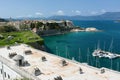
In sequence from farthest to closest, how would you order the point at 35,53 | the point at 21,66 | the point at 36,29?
the point at 36,29 → the point at 35,53 → the point at 21,66

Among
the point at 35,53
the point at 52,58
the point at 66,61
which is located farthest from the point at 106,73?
the point at 35,53

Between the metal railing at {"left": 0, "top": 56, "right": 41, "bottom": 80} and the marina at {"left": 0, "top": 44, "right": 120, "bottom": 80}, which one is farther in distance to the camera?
the metal railing at {"left": 0, "top": 56, "right": 41, "bottom": 80}

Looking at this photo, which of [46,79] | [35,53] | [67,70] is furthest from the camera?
[35,53]

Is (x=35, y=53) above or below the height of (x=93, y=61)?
above

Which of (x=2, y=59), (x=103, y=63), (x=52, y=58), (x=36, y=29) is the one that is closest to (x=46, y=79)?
(x=52, y=58)

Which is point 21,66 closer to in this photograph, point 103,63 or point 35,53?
point 35,53

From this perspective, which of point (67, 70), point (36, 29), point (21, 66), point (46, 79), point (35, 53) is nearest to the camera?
point (46, 79)

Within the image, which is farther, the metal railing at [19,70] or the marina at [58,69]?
the metal railing at [19,70]

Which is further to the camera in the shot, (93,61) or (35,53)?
(93,61)

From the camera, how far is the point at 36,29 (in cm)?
18812

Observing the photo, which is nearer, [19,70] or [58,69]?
[58,69]

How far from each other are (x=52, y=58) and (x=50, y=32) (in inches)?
6008

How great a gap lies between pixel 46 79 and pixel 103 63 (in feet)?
175

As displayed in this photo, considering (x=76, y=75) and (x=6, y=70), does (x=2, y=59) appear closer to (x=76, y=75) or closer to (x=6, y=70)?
(x=6, y=70)
